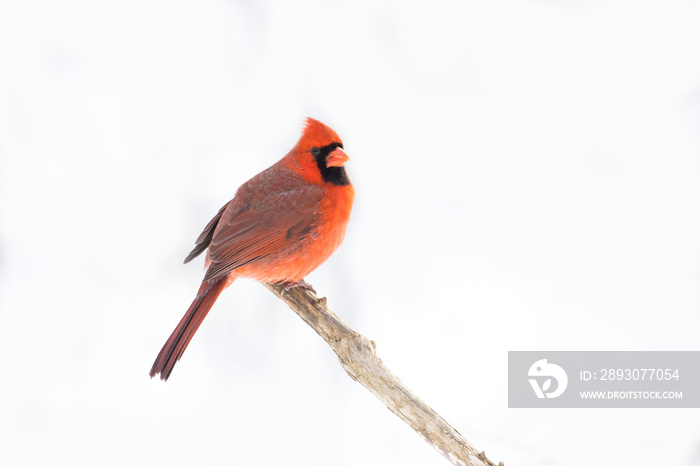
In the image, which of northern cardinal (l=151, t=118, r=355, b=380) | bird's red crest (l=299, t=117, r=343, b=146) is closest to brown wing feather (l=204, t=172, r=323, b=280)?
northern cardinal (l=151, t=118, r=355, b=380)

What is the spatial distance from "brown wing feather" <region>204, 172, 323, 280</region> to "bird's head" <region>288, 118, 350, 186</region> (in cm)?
5

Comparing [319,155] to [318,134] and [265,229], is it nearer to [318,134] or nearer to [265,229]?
[318,134]

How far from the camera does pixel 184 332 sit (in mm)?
1915

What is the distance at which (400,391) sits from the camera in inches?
71.6

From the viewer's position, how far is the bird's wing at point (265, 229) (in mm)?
1962

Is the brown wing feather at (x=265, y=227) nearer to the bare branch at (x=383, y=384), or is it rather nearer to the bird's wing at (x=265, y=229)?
the bird's wing at (x=265, y=229)

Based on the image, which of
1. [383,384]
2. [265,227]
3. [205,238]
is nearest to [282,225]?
[265,227]

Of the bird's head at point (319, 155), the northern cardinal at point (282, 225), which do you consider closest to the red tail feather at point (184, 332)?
the northern cardinal at point (282, 225)

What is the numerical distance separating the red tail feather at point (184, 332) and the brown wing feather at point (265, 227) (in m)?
0.06

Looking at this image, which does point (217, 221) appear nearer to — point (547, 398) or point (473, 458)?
point (473, 458)

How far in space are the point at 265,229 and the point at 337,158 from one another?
0.29m

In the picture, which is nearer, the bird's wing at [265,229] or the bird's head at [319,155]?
the bird's wing at [265,229]

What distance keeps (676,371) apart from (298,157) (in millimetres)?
1432

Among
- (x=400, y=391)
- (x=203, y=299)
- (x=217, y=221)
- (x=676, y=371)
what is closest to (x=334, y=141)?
(x=217, y=221)
